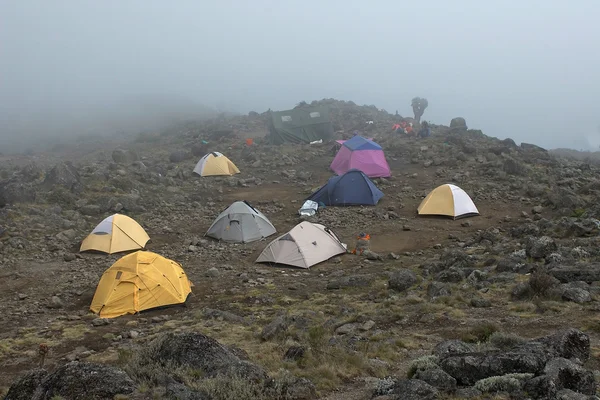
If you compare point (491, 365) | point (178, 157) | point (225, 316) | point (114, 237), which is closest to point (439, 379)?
point (491, 365)

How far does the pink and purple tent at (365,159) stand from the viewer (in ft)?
89.8

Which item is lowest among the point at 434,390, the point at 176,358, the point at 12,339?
the point at 12,339

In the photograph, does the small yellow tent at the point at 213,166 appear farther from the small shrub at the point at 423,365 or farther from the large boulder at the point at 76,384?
the small shrub at the point at 423,365

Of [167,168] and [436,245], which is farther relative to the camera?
[167,168]

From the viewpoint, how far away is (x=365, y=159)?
27.6m

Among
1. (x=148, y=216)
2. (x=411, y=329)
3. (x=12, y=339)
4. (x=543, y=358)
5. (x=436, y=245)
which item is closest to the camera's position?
(x=543, y=358)

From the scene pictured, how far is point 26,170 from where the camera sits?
2577cm

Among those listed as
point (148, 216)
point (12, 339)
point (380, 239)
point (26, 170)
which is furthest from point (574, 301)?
point (26, 170)

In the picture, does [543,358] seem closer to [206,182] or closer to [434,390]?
[434,390]

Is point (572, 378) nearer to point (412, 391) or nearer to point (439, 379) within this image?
point (439, 379)

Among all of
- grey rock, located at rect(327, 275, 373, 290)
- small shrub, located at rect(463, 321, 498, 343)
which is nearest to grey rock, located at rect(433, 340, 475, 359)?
small shrub, located at rect(463, 321, 498, 343)

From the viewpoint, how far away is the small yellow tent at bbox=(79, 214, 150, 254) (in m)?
Result: 16.5

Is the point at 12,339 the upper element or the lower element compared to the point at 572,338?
lower

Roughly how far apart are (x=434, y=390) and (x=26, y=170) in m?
25.4
